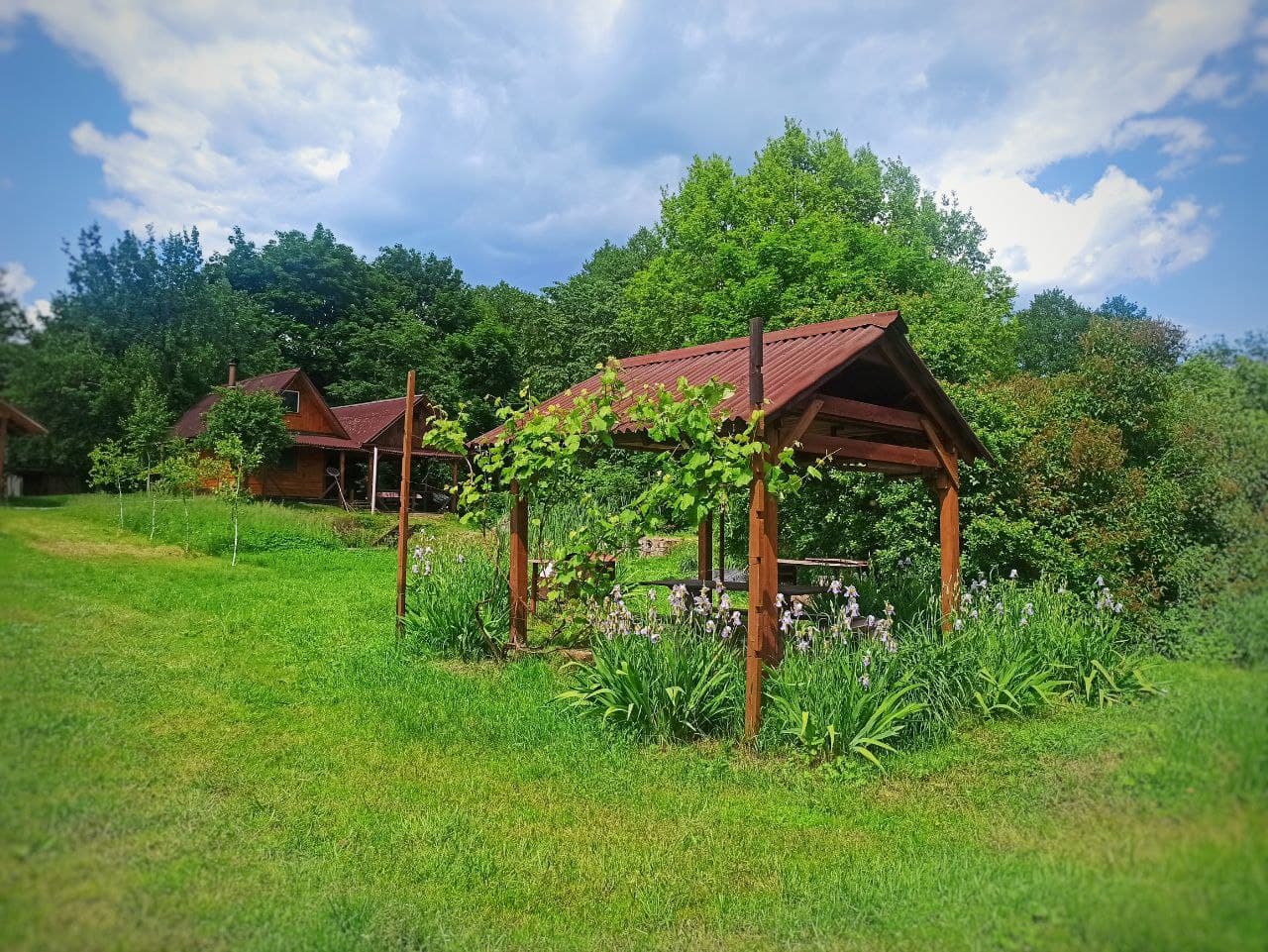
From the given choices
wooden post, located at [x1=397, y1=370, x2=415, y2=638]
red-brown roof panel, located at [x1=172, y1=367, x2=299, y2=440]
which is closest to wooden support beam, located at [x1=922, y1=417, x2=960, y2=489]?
wooden post, located at [x1=397, y1=370, x2=415, y2=638]

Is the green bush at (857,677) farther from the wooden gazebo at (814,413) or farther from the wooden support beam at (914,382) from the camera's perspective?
the wooden support beam at (914,382)

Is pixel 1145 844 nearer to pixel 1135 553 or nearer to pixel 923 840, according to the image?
pixel 923 840

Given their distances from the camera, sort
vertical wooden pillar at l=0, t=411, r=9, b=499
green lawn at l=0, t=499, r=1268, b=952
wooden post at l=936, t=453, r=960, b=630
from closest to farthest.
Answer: green lawn at l=0, t=499, r=1268, b=952 < vertical wooden pillar at l=0, t=411, r=9, b=499 < wooden post at l=936, t=453, r=960, b=630

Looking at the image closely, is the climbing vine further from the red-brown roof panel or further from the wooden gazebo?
the red-brown roof panel

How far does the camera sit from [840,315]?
58.7 ft

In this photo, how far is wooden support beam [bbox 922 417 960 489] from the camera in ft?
27.6

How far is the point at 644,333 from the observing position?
34.0 m

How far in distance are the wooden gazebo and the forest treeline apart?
1.67m

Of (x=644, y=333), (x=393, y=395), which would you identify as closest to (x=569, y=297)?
(x=644, y=333)

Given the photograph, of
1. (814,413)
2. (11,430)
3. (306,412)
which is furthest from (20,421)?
(814,413)

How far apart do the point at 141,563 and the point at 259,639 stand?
184 inches

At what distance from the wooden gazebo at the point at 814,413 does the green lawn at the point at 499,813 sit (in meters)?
1.21

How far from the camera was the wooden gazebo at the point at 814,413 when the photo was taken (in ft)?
20.7

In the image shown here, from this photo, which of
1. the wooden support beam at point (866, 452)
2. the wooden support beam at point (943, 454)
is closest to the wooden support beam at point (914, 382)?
the wooden support beam at point (943, 454)
